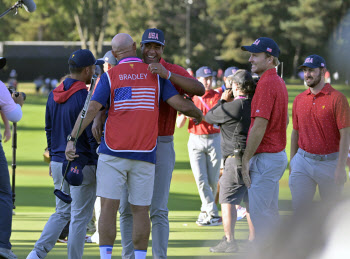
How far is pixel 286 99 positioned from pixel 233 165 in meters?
1.74

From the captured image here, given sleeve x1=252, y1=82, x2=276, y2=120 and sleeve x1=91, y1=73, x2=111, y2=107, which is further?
sleeve x1=252, y1=82, x2=276, y2=120

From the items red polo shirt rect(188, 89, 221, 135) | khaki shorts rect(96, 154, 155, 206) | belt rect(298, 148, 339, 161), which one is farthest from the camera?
red polo shirt rect(188, 89, 221, 135)

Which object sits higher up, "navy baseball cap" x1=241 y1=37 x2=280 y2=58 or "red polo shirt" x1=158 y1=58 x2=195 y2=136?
"navy baseball cap" x1=241 y1=37 x2=280 y2=58

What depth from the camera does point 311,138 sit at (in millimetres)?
5594

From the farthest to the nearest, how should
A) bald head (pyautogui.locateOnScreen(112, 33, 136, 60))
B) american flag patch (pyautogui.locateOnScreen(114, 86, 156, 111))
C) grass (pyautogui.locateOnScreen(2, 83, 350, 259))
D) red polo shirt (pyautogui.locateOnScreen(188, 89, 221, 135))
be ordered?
red polo shirt (pyautogui.locateOnScreen(188, 89, 221, 135)) → grass (pyautogui.locateOnScreen(2, 83, 350, 259)) → bald head (pyautogui.locateOnScreen(112, 33, 136, 60)) → american flag patch (pyautogui.locateOnScreen(114, 86, 156, 111))

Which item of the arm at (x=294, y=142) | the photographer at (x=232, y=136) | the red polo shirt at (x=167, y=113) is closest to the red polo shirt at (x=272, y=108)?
the red polo shirt at (x=167, y=113)

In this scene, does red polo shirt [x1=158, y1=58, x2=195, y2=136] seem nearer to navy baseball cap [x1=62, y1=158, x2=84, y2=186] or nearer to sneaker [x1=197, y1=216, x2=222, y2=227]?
navy baseball cap [x1=62, y1=158, x2=84, y2=186]

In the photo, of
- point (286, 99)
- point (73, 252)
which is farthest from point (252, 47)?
point (73, 252)

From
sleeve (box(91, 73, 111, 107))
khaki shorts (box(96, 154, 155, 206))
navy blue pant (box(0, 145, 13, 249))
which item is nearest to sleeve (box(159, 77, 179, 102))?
sleeve (box(91, 73, 111, 107))

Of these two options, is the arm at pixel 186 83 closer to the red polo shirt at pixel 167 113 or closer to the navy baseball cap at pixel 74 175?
the red polo shirt at pixel 167 113

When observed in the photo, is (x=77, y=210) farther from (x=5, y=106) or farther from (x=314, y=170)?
(x=314, y=170)

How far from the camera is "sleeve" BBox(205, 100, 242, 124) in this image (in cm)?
643

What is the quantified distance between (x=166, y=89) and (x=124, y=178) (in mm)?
782

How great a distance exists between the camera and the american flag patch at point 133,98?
4594mm
